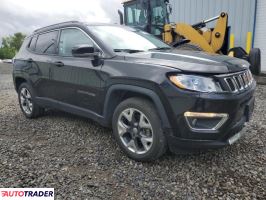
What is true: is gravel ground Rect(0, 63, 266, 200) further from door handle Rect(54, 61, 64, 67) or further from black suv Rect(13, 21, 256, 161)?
door handle Rect(54, 61, 64, 67)

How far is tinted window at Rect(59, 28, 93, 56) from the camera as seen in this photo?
164 inches

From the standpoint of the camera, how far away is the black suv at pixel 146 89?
295 centimetres

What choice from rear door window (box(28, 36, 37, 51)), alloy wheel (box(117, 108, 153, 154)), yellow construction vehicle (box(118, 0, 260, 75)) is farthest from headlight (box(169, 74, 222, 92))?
yellow construction vehicle (box(118, 0, 260, 75))

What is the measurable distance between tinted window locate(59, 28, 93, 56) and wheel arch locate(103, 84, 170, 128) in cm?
93

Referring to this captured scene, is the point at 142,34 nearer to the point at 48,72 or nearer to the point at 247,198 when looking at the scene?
the point at 48,72

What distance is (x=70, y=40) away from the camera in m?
4.46

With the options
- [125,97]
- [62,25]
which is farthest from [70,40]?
[125,97]

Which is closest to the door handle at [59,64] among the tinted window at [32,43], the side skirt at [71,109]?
the side skirt at [71,109]

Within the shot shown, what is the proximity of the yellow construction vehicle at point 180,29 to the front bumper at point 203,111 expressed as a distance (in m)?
5.32

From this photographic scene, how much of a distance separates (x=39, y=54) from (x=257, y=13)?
10831mm

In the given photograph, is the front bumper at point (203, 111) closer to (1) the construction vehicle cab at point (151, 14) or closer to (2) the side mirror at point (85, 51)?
(2) the side mirror at point (85, 51)

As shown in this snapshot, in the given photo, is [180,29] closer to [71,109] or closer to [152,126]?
[71,109]

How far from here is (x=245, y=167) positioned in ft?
Answer: 10.9

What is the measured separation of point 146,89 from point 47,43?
2.56 metres
